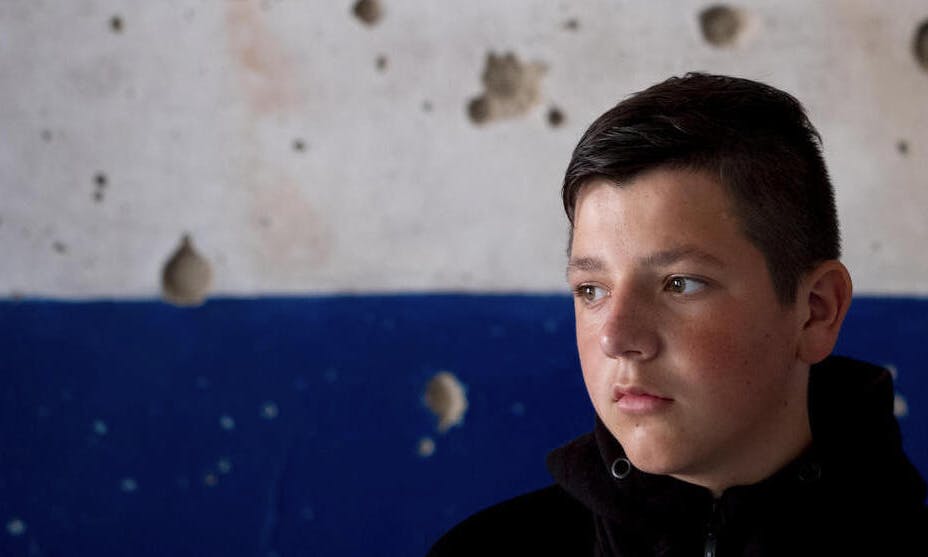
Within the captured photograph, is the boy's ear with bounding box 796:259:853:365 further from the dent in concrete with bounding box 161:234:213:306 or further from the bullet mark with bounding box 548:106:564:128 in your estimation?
the dent in concrete with bounding box 161:234:213:306

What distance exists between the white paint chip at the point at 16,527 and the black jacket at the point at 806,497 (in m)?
0.88

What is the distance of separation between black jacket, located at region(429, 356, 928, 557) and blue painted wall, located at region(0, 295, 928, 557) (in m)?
0.46

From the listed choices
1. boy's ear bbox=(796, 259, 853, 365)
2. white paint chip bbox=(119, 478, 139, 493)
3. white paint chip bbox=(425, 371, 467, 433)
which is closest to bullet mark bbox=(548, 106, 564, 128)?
white paint chip bbox=(425, 371, 467, 433)

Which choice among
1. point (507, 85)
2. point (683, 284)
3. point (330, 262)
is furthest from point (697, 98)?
point (330, 262)

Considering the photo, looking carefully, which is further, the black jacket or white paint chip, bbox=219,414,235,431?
white paint chip, bbox=219,414,235,431

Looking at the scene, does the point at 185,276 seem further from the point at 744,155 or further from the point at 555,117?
the point at 744,155

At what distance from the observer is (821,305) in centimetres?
77

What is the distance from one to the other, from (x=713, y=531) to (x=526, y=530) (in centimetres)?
20

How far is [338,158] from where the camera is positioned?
1382mm

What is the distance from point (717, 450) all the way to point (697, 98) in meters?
0.26

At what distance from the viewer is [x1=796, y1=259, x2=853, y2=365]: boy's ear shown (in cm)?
76

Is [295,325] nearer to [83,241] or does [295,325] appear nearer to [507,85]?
[83,241]

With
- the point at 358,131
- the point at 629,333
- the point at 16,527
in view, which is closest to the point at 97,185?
the point at 358,131

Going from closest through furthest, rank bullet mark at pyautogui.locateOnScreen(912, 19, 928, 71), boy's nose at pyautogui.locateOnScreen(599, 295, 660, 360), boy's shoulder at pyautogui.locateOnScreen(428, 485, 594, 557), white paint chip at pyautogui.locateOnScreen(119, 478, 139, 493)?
boy's nose at pyautogui.locateOnScreen(599, 295, 660, 360) → boy's shoulder at pyautogui.locateOnScreen(428, 485, 594, 557) → bullet mark at pyautogui.locateOnScreen(912, 19, 928, 71) → white paint chip at pyautogui.locateOnScreen(119, 478, 139, 493)
